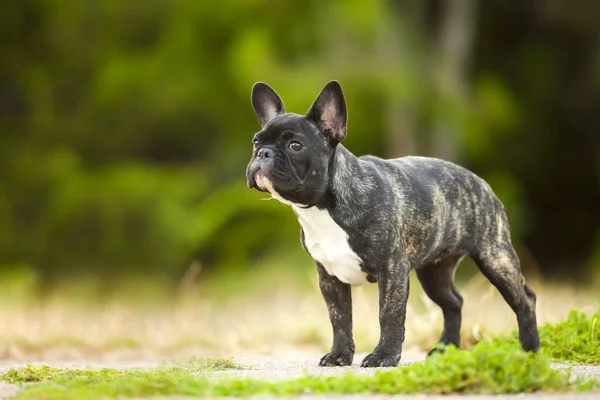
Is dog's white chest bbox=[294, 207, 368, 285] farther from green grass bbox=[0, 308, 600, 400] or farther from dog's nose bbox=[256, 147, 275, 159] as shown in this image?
green grass bbox=[0, 308, 600, 400]

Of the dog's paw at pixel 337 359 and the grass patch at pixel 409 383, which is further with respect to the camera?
the dog's paw at pixel 337 359

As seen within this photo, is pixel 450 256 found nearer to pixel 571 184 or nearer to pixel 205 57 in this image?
pixel 205 57

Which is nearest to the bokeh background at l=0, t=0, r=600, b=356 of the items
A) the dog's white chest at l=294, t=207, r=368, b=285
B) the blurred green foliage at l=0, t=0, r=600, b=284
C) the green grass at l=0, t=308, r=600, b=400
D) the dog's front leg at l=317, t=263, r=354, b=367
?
the blurred green foliage at l=0, t=0, r=600, b=284

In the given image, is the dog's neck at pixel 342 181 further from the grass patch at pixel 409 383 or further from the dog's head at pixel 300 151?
the grass patch at pixel 409 383

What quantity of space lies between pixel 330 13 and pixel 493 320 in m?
9.55

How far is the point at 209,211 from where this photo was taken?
1856 centimetres

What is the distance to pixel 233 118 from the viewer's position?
20.7 m

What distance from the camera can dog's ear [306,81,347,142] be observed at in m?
6.43

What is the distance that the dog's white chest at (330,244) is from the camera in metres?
6.36

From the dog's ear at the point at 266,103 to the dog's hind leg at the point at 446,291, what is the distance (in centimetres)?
187

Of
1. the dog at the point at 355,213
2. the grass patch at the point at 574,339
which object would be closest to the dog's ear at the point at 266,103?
the dog at the point at 355,213

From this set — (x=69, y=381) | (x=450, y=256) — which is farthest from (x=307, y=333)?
(x=69, y=381)

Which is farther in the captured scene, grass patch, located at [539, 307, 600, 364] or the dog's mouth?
grass patch, located at [539, 307, 600, 364]

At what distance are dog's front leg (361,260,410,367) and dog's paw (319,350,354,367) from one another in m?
0.30
